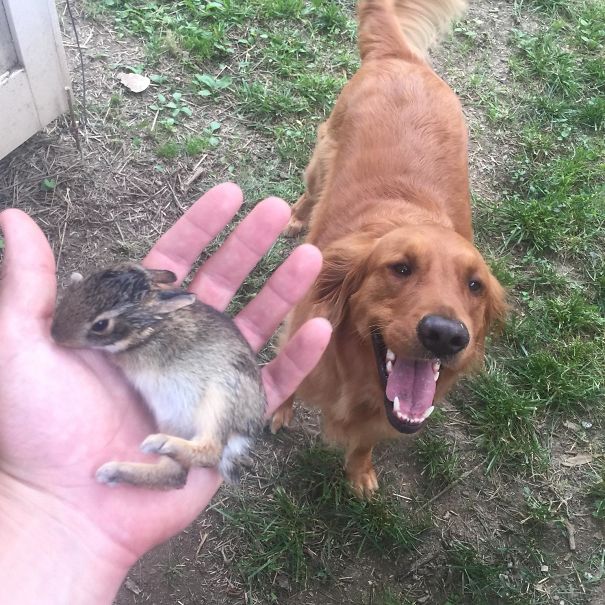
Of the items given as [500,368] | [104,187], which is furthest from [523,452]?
[104,187]

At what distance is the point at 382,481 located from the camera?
370 centimetres

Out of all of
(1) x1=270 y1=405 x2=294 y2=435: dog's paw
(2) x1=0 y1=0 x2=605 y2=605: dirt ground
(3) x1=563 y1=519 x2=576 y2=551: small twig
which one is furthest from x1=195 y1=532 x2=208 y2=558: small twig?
(3) x1=563 y1=519 x2=576 y2=551: small twig

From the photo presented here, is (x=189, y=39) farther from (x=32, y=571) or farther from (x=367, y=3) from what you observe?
(x=32, y=571)

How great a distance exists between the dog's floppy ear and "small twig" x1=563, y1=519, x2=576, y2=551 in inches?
76.8

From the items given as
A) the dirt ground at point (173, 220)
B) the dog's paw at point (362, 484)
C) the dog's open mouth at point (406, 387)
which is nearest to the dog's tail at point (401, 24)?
the dirt ground at point (173, 220)

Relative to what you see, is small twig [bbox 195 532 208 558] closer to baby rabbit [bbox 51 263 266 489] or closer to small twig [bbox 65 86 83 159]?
baby rabbit [bbox 51 263 266 489]

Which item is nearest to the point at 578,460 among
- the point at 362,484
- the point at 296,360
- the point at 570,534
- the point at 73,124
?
the point at 570,534

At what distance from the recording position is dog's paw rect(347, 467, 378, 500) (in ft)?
11.7

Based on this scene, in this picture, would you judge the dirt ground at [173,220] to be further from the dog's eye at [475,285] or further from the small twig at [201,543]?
the dog's eye at [475,285]

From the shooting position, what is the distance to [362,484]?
3.58 meters

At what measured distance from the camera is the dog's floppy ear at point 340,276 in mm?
2959

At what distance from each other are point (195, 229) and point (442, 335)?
126cm

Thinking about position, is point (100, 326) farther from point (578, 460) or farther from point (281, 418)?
point (578, 460)

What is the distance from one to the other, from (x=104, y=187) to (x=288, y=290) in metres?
2.02
